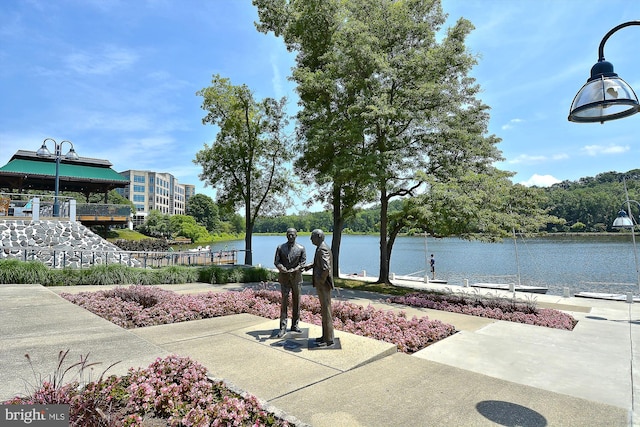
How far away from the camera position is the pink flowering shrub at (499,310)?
10.2m

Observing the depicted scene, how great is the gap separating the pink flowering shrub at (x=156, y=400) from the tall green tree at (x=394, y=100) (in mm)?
12026

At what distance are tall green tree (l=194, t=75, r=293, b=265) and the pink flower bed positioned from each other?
1404 cm

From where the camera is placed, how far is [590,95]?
12.4 ft

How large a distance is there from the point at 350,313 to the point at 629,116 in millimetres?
7097

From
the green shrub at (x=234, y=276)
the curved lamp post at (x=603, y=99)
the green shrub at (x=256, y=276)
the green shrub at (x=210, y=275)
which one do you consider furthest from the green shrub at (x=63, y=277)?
the curved lamp post at (x=603, y=99)

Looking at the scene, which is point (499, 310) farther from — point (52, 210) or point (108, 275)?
point (52, 210)

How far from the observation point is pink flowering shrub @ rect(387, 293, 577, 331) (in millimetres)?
10232

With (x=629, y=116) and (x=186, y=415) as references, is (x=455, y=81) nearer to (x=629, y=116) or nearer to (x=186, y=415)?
(x=629, y=116)

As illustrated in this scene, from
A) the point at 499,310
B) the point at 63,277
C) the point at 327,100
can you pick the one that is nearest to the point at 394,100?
the point at 327,100

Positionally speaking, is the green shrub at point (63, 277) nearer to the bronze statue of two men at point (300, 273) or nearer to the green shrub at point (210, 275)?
the green shrub at point (210, 275)

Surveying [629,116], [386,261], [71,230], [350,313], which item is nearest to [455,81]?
[386,261]

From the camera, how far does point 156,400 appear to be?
389 centimetres

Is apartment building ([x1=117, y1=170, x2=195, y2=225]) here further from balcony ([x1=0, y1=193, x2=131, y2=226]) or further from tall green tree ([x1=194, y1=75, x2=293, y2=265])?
tall green tree ([x1=194, y1=75, x2=293, y2=265])

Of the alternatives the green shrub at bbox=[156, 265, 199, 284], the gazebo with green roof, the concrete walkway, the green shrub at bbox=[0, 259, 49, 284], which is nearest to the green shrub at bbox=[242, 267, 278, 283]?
the green shrub at bbox=[156, 265, 199, 284]
